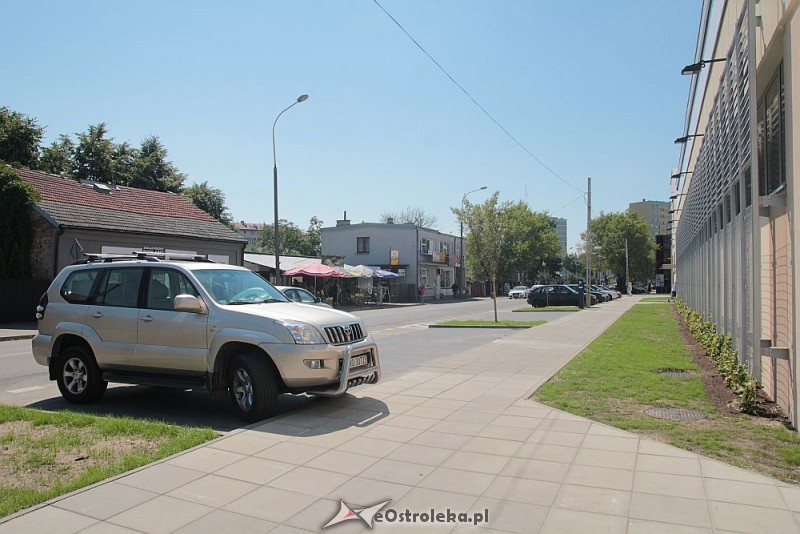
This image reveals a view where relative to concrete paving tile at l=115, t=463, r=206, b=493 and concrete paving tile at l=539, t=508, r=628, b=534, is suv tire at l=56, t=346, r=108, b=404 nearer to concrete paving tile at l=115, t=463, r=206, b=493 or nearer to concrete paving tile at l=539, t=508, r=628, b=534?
concrete paving tile at l=115, t=463, r=206, b=493

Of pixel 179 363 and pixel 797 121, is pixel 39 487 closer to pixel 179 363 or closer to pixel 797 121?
pixel 179 363

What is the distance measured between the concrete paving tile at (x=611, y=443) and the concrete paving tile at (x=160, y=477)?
3572 mm

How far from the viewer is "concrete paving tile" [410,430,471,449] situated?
561 centimetres

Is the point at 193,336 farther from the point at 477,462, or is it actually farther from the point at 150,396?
the point at 477,462

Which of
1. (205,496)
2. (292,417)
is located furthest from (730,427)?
(205,496)

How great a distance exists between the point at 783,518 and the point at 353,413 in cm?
438

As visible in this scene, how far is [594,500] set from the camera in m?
4.20

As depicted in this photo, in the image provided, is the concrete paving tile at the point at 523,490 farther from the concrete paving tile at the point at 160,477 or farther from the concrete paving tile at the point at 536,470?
the concrete paving tile at the point at 160,477

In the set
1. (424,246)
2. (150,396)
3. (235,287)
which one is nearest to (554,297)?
(424,246)

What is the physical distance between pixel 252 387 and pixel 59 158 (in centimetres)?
3904

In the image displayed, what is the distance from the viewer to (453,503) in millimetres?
4184

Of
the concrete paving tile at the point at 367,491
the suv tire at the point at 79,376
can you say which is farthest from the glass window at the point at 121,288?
the concrete paving tile at the point at 367,491

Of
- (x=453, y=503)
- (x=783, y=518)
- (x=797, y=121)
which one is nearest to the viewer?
(x=783, y=518)

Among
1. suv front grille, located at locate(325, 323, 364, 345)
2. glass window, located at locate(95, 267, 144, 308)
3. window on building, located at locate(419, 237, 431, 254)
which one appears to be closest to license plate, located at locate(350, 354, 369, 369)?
suv front grille, located at locate(325, 323, 364, 345)
